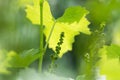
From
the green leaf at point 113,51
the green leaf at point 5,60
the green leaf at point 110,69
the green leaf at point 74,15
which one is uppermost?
the green leaf at point 74,15

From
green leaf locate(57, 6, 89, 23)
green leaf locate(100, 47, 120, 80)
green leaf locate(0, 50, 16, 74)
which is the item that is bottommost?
green leaf locate(100, 47, 120, 80)

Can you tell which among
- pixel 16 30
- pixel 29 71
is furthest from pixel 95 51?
pixel 16 30

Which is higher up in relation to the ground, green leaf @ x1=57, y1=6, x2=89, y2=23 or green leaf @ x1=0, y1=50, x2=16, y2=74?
green leaf @ x1=57, y1=6, x2=89, y2=23

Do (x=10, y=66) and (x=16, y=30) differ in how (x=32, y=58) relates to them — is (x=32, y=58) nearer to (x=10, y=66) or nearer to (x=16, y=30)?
(x=10, y=66)

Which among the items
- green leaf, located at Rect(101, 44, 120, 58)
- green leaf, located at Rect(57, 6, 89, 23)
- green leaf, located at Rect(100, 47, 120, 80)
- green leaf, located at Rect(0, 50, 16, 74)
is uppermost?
green leaf, located at Rect(57, 6, 89, 23)

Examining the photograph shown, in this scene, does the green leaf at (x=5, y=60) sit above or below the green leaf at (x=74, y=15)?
below
